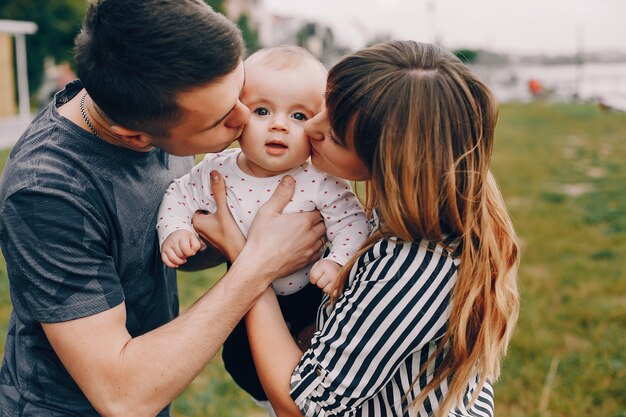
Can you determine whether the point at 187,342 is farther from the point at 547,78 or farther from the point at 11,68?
the point at 547,78

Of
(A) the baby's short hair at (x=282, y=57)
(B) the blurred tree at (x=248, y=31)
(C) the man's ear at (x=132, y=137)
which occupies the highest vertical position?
(A) the baby's short hair at (x=282, y=57)

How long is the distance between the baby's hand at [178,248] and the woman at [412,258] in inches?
16.7

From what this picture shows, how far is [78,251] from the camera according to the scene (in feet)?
5.83

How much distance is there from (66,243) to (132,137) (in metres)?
0.41

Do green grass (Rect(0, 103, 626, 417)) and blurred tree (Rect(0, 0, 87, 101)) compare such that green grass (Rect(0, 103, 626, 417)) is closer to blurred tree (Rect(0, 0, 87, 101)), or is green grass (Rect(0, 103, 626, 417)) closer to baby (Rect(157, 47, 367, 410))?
baby (Rect(157, 47, 367, 410))

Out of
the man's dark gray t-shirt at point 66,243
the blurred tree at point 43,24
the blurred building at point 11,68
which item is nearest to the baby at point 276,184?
the man's dark gray t-shirt at point 66,243

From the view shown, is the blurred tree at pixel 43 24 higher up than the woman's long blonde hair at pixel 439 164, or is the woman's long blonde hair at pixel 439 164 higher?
the woman's long blonde hair at pixel 439 164

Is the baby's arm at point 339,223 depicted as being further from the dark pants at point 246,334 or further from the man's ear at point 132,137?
the man's ear at point 132,137

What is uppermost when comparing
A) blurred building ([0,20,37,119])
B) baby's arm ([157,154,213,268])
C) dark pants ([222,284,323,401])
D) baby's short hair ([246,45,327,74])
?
baby's short hair ([246,45,327,74])

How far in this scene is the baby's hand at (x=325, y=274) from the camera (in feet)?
6.45

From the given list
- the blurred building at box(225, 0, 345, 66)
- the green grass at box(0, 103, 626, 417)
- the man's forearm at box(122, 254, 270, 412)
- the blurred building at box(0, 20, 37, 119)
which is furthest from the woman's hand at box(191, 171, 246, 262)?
the blurred building at box(225, 0, 345, 66)

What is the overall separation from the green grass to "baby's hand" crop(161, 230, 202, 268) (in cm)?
193

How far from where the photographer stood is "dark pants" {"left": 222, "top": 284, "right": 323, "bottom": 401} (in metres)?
2.27

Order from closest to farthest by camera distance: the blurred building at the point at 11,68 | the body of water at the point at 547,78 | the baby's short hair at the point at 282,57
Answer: the baby's short hair at the point at 282,57
the blurred building at the point at 11,68
the body of water at the point at 547,78
